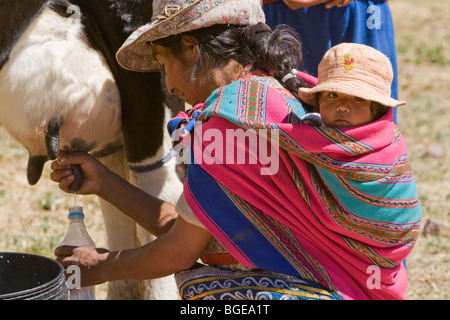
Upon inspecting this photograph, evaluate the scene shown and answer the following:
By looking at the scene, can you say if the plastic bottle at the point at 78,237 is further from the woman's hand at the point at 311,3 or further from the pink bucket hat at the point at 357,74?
the woman's hand at the point at 311,3

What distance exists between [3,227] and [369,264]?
2.45 metres

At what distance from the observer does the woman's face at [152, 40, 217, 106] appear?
78.8 inches

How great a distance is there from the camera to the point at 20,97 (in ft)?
7.70

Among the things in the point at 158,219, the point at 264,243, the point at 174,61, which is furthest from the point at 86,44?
the point at 264,243

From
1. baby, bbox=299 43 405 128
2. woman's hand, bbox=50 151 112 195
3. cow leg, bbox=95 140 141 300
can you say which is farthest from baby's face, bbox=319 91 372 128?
cow leg, bbox=95 140 141 300

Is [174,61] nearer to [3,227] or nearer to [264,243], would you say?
[264,243]

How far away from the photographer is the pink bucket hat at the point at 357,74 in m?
A: 1.74

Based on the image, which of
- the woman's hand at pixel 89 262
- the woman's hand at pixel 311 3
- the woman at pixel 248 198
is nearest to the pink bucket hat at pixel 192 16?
the woman at pixel 248 198

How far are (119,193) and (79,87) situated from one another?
432 millimetres

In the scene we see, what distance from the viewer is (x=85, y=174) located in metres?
2.18

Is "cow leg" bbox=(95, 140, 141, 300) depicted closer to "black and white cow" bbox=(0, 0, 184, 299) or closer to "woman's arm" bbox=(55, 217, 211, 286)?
"black and white cow" bbox=(0, 0, 184, 299)

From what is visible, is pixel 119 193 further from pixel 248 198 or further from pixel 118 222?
pixel 118 222

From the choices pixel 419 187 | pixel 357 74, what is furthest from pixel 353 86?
pixel 419 187

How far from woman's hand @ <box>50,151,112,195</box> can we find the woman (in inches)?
8.6
